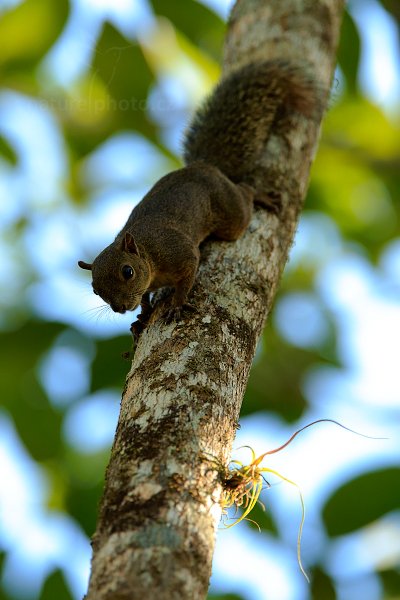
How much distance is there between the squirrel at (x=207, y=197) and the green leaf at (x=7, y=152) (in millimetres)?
1603

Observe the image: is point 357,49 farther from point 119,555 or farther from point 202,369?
point 119,555

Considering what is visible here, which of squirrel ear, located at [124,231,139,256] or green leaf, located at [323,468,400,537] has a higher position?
squirrel ear, located at [124,231,139,256]

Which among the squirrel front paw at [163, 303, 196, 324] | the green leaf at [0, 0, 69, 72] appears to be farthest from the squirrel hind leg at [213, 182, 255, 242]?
the green leaf at [0, 0, 69, 72]

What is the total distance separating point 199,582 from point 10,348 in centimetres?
253

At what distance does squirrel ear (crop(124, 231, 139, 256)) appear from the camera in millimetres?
3994

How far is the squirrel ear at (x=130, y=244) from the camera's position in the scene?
157 inches

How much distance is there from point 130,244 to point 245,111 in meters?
1.20

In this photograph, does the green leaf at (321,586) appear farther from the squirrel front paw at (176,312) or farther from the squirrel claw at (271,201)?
the squirrel claw at (271,201)

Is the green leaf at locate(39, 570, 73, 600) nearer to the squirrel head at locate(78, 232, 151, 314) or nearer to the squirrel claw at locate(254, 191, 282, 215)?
the squirrel head at locate(78, 232, 151, 314)

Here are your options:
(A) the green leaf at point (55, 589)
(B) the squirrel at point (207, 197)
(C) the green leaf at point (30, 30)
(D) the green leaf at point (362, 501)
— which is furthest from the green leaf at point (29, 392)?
(C) the green leaf at point (30, 30)

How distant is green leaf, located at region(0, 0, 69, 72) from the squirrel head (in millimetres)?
1817

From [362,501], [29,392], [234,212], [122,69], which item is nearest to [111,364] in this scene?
[29,392]

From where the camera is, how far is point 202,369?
2691mm

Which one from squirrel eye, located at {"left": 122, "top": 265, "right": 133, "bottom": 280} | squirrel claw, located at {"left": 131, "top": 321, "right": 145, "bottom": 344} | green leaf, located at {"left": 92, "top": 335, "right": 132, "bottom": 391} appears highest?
Result: squirrel eye, located at {"left": 122, "top": 265, "right": 133, "bottom": 280}
